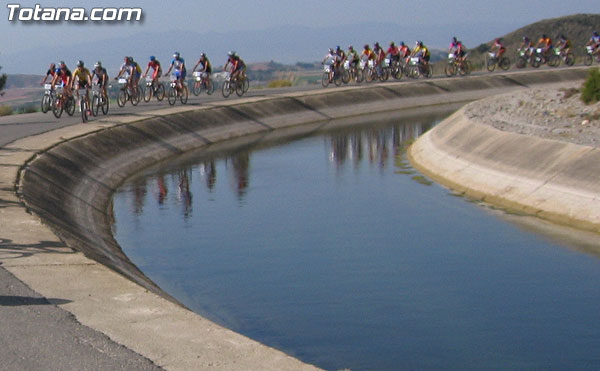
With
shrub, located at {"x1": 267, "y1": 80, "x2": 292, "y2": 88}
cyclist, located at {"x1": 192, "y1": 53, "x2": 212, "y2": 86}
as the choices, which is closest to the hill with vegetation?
shrub, located at {"x1": 267, "y1": 80, "x2": 292, "y2": 88}

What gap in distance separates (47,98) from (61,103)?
5.34ft

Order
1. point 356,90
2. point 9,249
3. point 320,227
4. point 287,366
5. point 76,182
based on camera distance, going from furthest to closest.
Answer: point 356,90 → point 76,182 → point 320,227 → point 9,249 → point 287,366

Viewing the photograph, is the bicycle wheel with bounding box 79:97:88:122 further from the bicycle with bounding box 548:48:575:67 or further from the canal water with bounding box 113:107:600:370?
the bicycle with bounding box 548:48:575:67

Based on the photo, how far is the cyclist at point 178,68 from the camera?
4336cm

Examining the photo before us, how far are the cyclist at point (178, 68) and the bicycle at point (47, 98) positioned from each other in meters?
5.39

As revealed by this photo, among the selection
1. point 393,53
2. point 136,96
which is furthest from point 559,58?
point 136,96

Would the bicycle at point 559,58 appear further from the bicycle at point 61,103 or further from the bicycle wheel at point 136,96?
the bicycle at point 61,103

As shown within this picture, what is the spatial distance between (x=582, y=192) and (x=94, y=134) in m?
17.8

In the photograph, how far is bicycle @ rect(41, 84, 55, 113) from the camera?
3962 centimetres

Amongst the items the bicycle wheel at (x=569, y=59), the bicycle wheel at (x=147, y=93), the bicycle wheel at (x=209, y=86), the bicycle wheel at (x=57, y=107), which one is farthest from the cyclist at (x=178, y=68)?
the bicycle wheel at (x=569, y=59)

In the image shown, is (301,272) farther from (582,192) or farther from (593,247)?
(582,192)

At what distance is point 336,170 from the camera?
115 ft

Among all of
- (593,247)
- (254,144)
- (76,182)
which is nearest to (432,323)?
(593,247)

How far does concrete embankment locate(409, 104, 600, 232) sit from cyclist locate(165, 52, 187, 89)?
13.3 meters
